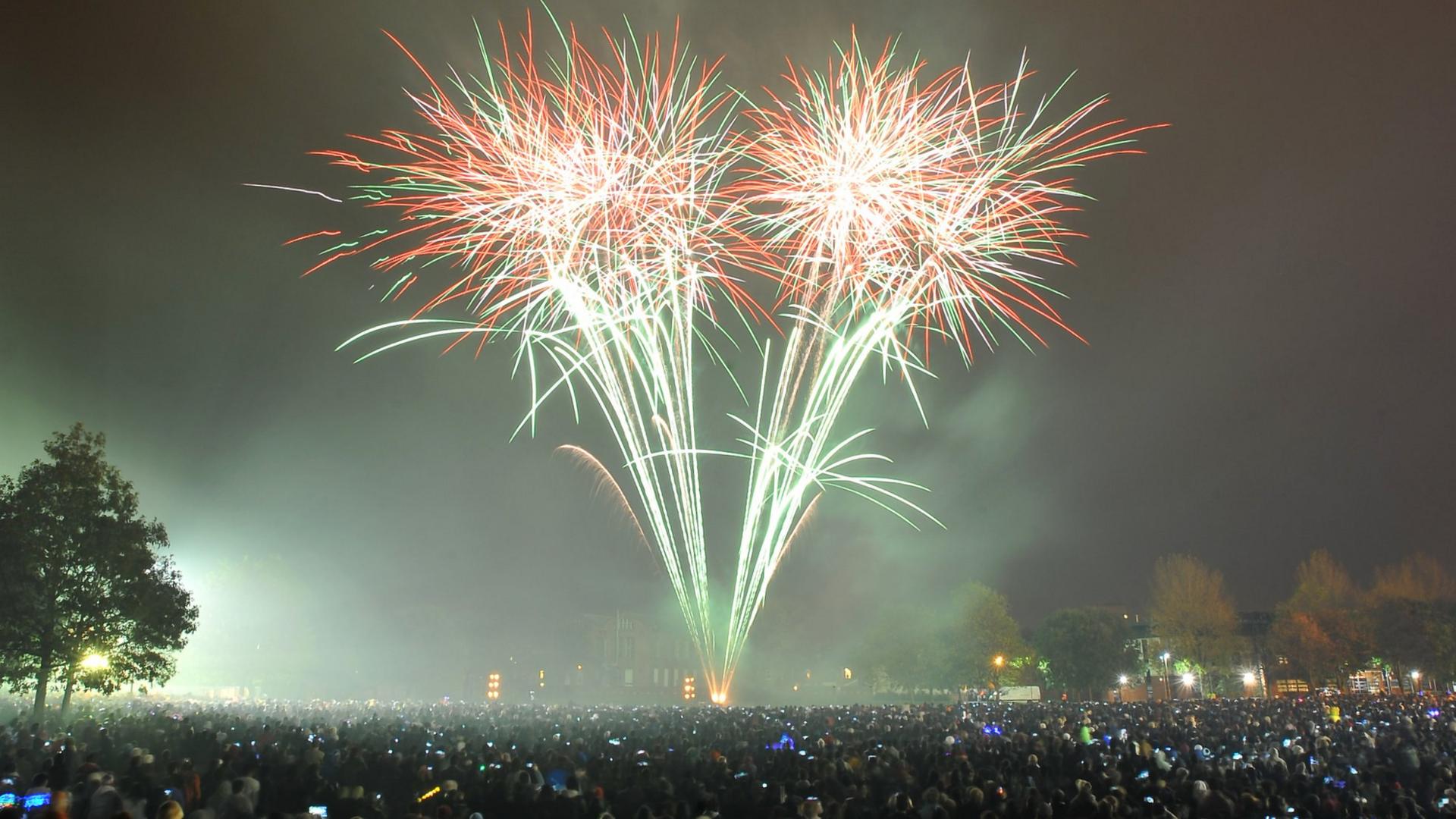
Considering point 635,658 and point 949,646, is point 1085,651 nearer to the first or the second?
point 949,646

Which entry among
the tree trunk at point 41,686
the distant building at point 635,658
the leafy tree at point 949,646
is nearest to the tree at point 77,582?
the tree trunk at point 41,686

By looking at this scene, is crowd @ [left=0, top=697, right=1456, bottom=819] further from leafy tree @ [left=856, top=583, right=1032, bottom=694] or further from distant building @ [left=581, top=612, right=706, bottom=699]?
distant building @ [left=581, top=612, right=706, bottom=699]

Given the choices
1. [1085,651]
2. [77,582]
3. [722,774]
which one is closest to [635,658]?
[1085,651]

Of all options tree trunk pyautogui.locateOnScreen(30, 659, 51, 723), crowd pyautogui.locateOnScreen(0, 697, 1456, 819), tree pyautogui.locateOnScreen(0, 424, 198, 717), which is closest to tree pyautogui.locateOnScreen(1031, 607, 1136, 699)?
crowd pyautogui.locateOnScreen(0, 697, 1456, 819)

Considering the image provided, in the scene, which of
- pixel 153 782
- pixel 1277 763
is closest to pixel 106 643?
pixel 153 782

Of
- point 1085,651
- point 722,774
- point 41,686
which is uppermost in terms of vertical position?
point 1085,651

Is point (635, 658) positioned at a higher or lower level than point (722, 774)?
higher

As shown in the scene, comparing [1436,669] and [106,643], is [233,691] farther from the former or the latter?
[1436,669]

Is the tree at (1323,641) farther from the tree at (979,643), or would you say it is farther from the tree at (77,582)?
the tree at (77,582)
